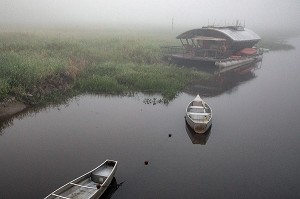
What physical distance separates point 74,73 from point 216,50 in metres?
21.7

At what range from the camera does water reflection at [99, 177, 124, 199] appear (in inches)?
501

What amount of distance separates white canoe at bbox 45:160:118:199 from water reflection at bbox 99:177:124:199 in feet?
1.94

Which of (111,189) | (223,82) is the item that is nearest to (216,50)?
(223,82)

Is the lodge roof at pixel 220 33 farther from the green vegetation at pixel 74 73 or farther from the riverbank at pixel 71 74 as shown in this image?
the green vegetation at pixel 74 73

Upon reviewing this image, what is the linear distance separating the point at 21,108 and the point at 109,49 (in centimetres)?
2034

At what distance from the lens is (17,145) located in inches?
665

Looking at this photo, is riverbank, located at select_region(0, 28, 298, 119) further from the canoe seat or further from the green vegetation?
the canoe seat

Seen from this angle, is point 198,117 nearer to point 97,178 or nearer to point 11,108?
point 97,178

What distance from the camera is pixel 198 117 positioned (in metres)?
19.3

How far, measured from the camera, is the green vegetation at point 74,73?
78.2 feet

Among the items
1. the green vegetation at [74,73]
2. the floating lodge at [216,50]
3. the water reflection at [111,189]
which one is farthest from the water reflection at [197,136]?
the floating lodge at [216,50]

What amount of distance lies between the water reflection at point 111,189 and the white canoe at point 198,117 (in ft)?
21.6

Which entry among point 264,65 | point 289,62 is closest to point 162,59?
point 264,65

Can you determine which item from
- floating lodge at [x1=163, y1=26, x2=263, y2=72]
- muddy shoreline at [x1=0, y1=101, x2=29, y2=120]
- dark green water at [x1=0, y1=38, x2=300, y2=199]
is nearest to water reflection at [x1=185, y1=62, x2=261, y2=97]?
floating lodge at [x1=163, y1=26, x2=263, y2=72]
